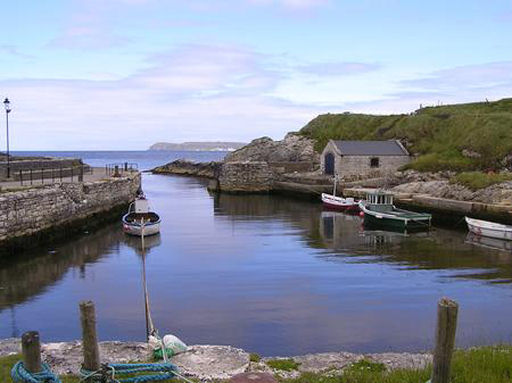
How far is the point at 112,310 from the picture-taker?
15422 mm

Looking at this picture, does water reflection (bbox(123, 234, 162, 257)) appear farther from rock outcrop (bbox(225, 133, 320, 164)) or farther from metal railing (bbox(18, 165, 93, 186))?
rock outcrop (bbox(225, 133, 320, 164))

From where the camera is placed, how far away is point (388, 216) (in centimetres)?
3186

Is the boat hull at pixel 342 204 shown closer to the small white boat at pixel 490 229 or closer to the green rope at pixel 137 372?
the small white boat at pixel 490 229

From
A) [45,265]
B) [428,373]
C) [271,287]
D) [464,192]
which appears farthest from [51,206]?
[464,192]

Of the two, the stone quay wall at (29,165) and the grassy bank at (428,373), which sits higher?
the stone quay wall at (29,165)

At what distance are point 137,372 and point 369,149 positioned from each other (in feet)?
157

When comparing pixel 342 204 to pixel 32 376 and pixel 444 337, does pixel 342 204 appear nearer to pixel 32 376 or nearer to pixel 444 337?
pixel 444 337

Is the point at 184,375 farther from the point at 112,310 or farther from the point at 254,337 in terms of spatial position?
the point at 112,310

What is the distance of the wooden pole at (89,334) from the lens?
20.0 ft

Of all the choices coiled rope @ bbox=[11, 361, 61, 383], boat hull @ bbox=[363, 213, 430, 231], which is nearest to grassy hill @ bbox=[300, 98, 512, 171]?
boat hull @ bbox=[363, 213, 430, 231]

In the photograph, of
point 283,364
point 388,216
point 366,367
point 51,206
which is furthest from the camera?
point 388,216

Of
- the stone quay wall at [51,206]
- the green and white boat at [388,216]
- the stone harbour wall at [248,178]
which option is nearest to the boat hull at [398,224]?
the green and white boat at [388,216]

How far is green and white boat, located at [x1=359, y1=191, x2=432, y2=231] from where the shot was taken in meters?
31.1

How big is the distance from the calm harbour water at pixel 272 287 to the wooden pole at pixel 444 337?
634 centimetres
